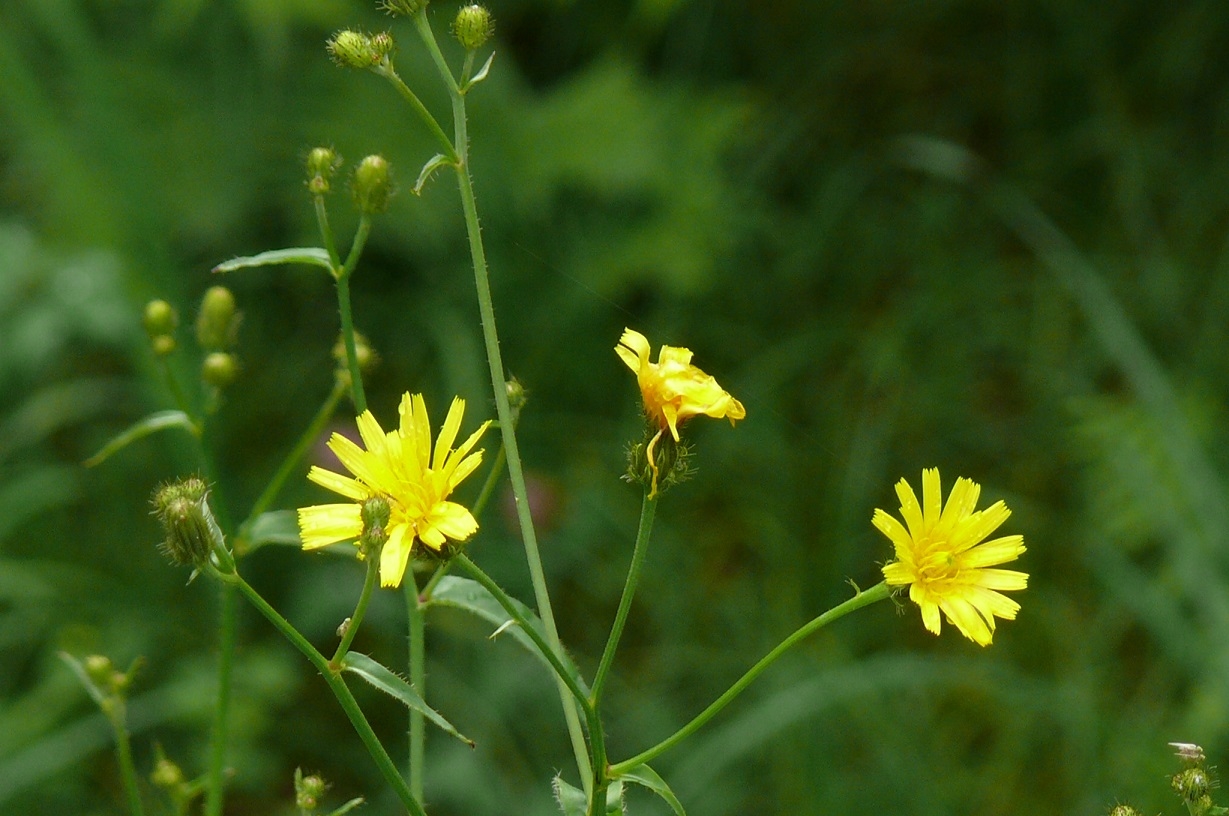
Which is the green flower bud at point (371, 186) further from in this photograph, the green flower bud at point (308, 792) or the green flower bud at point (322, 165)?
the green flower bud at point (308, 792)

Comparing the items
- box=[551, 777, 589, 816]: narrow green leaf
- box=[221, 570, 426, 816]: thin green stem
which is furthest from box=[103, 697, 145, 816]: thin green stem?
box=[551, 777, 589, 816]: narrow green leaf

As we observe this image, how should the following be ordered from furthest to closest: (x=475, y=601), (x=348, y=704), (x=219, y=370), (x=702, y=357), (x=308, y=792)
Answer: (x=702, y=357), (x=219, y=370), (x=475, y=601), (x=308, y=792), (x=348, y=704)

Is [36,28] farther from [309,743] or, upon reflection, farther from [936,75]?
[936,75]

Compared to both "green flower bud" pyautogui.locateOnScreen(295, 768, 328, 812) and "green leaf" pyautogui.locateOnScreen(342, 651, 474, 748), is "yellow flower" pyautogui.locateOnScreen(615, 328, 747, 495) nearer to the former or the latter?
"green leaf" pyautogui.locateOnScreen(342, 651, 474, 748)

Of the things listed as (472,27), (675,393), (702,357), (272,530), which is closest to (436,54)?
(472,27)

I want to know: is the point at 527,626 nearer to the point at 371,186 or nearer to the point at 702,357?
the point at 371,186

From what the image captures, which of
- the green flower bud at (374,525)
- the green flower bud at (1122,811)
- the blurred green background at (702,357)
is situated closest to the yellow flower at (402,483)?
the green flower bud at (374,525)
